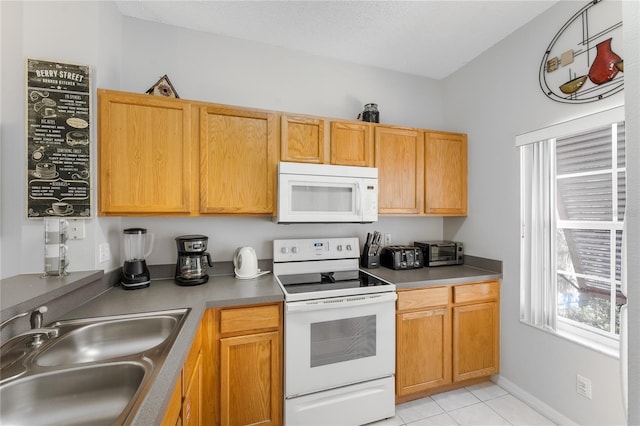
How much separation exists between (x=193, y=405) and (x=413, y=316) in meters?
1.47

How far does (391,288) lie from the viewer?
6.18 feet

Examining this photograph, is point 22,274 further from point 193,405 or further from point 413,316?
point 413,316

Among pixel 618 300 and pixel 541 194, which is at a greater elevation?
pixel 541 194

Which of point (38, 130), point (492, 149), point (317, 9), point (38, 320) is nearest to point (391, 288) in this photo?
point (492, 149)

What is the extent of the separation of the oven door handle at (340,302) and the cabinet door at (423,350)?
24 centimetres

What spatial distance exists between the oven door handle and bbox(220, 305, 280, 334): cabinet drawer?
0.11 meters

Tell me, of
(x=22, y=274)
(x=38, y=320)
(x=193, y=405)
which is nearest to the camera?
(x=38, y=320)

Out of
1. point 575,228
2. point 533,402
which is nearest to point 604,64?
point 575,228

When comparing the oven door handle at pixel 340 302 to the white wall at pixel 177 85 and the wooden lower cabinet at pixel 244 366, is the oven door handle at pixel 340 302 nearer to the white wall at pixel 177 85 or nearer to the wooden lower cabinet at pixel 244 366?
the wooden lower cabinet at pixel 244 366

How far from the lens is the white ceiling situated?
186cm

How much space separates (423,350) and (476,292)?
0.64m

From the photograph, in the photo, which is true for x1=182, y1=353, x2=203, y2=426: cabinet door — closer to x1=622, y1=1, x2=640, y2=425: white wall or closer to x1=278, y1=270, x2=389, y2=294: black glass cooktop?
x1=278, y1=270, x2=389, y2=294: black glass cooktop

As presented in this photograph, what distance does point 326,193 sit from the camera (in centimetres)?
207

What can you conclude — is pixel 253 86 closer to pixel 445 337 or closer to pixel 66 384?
pixel 66 384
